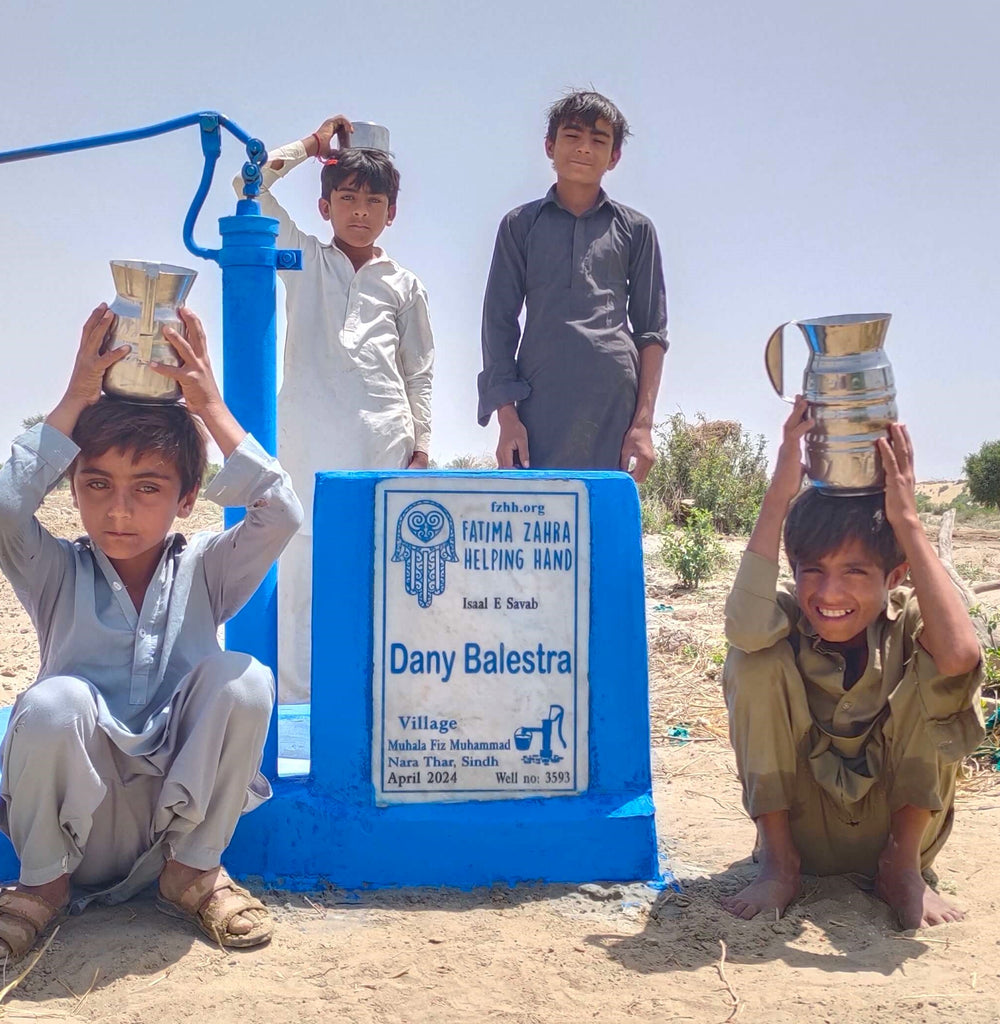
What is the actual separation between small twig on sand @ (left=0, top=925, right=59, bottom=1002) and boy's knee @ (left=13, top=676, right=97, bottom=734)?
45 cm

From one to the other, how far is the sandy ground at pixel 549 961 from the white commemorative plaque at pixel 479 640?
299 millimetres

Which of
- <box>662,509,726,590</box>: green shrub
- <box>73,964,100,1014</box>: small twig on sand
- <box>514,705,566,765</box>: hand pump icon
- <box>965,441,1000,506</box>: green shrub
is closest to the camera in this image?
<box>73,964,100,1014</box>: small twig on sand

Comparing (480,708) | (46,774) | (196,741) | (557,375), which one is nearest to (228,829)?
(196,741)

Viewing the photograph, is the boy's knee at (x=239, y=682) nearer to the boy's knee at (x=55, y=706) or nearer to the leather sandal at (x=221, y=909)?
the boy's knee at (x=55, y=706)

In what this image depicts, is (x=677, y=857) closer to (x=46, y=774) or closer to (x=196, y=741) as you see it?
(x=196, y=741)

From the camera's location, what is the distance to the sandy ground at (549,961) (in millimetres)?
2307

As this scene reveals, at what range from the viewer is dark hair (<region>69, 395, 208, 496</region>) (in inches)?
107

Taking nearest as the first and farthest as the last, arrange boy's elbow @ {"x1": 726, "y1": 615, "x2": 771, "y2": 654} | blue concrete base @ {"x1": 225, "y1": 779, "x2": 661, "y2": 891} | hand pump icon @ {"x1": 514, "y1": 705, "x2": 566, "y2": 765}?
boy's elbow @ {"x1": 726, "y1": 615, "x2": 771, "y2": 654} → blue concrete base @ {"x1": 225, "y1": 779, "x2": 661, "y2": 891} → hand pump icon @ {"x1": 514, "y1": 705, "x2": 566, "y2": 765}

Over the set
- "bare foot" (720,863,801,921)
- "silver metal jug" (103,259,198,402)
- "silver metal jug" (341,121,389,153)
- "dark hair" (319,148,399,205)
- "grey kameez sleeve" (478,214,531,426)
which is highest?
"silver metal jug" (341,121,389,153)

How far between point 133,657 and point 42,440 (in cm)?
52

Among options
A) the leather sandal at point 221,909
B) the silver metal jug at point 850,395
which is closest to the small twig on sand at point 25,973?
the leather sandal at point 221,909

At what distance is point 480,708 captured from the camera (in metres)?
3.06

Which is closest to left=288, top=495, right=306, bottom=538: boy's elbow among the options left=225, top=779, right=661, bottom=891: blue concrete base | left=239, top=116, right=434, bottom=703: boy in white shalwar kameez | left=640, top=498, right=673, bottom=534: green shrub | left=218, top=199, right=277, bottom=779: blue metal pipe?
left=218, top=199, right=277, bottom=779: blue metal pipe

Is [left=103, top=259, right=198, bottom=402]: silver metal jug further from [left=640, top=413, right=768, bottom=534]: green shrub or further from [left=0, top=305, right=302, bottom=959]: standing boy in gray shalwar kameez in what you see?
[left=640, top=413, right=768, bottom=534]: green shrub
